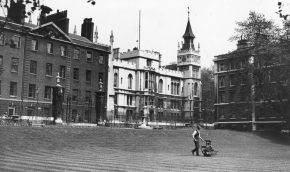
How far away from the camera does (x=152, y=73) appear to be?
77.6m

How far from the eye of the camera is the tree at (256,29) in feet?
159

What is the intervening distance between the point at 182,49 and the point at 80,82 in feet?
112

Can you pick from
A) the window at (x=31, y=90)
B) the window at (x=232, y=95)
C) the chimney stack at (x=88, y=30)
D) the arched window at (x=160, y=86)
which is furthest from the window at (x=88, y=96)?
the window at (x=232, y=95)

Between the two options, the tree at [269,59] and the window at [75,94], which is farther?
the window at [75,94]

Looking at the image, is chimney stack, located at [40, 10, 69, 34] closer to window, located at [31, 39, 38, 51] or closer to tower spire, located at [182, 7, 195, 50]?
window, located at [31, 39, 38, 51]

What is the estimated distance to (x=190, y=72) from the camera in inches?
3369

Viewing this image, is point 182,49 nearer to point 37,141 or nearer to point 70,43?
point 70,43

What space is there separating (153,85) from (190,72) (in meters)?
11.2

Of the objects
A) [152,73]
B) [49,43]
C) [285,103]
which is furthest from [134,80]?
[285,103]

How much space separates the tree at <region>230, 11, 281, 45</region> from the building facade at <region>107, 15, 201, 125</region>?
16145mm

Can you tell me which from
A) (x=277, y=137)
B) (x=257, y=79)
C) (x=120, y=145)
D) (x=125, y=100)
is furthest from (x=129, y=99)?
(x=120, y=145)

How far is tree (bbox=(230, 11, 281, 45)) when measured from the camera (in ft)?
159

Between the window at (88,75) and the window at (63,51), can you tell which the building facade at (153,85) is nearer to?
the window at (88,75)

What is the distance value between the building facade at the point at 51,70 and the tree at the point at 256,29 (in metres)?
18.1
